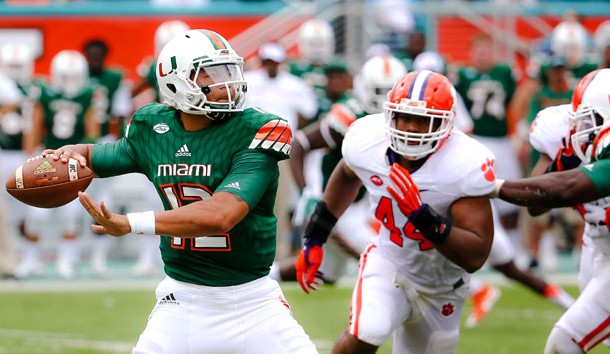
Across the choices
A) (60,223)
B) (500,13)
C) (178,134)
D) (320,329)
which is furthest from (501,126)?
(178,134)

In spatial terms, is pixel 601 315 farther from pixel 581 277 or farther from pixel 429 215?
pixel 429 215

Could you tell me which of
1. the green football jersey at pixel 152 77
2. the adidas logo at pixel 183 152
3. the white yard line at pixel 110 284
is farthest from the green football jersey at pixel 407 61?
the adidas logo at pixel 183 152

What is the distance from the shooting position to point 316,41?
1108cm

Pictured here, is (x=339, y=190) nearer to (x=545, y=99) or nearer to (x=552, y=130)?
(x=552, y=130)

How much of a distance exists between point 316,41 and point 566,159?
6099 millimetres

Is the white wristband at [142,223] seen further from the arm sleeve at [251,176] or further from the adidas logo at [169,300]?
the adidas logo at [169,300]

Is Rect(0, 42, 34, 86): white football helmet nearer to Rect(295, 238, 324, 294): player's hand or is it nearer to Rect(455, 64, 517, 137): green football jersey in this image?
Rect(455, 64, 517, 137): green football jersey

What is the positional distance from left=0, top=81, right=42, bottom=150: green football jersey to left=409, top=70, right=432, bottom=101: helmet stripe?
6.11 metres

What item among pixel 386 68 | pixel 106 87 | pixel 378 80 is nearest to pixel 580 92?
pixel 378 80

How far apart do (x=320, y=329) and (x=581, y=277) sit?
2.60 meters

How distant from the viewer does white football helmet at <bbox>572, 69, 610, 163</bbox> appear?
4930 millimetres

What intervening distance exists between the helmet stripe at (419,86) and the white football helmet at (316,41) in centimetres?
616

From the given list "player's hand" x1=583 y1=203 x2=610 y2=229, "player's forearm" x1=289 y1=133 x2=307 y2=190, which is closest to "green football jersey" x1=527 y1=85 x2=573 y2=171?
"player's forearm" x1=289 y1=133 x2=307 y2=190

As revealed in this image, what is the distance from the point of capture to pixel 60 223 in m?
11.3
